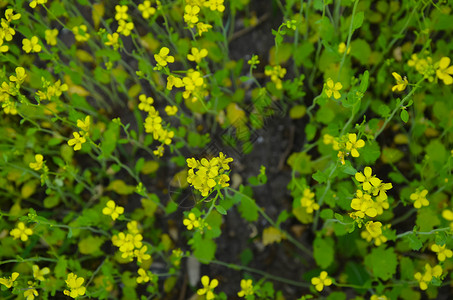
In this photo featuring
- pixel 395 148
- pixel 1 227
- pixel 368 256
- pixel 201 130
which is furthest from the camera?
pixel 201 130

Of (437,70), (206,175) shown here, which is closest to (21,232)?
(206,175)

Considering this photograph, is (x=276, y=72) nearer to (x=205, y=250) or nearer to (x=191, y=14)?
(x=191, y=14)

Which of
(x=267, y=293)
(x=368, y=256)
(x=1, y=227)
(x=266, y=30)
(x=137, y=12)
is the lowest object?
→ (x=267, y=293)

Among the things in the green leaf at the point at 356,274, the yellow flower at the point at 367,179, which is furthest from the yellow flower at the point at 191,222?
the green leaf at the point at 356,274

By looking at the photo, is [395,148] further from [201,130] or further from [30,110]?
[30,110]

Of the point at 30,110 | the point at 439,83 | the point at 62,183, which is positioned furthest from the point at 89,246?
the point at 439,83

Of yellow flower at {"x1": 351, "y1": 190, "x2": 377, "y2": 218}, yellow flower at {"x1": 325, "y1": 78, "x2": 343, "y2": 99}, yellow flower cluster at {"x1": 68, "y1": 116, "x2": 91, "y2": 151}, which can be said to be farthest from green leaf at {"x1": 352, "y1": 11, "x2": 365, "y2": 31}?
yellow flower cluster at {"x1": 68, "y1": 116, "x2": 91, "y2": 151}

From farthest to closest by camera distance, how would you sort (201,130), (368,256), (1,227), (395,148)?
1. (201,130)
2. (395,148)
3. (1,227)
4. (368,256)
